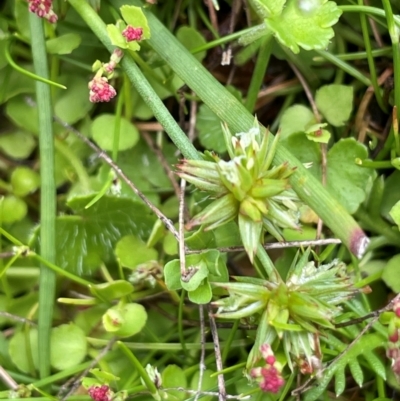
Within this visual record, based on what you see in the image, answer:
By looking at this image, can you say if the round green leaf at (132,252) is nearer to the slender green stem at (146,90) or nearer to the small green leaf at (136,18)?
the slender green stem at (146,90)

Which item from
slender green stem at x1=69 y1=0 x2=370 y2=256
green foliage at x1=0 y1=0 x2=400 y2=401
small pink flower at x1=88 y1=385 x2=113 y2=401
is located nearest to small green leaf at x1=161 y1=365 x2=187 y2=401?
green foliage at x1=0 y1=0 x2=400 y2=401

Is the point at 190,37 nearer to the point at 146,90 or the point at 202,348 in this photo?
the point at 146,90

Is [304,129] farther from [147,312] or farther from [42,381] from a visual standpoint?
[42,381]

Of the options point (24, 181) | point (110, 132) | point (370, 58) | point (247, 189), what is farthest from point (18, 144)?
point (370, 58)

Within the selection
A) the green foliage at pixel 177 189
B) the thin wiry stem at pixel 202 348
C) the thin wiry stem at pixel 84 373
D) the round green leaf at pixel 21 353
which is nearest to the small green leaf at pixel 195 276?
the green foliage at pixel 177 189

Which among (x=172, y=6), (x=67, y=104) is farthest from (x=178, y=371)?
(x=172, y=6)

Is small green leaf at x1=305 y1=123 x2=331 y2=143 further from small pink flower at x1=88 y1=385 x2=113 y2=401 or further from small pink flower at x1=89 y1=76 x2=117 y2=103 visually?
small pink flower at x1=88 y1=385 x2=113 y2=401
